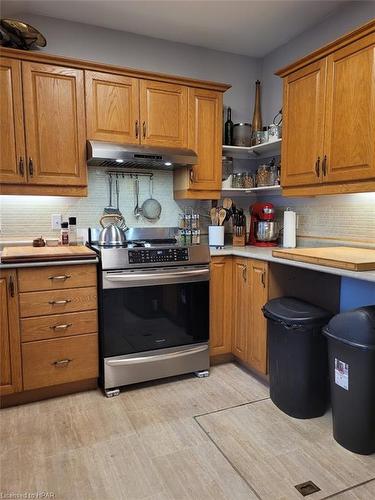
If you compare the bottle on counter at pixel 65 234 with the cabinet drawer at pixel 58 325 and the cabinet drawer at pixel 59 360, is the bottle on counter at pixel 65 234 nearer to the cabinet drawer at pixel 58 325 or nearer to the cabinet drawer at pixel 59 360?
the cabinet drawer at pixel 58 325

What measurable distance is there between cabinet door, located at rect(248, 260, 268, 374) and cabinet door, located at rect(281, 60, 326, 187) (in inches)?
27.1

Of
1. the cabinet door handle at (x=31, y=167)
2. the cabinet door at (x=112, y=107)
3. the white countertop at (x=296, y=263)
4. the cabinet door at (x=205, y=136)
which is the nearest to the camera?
the white countertop at (x=296, y=263)

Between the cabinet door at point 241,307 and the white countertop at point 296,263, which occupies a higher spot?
the white countertop at point 296,263

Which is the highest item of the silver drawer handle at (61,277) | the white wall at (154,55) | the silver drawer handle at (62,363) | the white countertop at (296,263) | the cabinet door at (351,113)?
the white wall at (154,55)

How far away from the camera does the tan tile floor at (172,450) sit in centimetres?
153

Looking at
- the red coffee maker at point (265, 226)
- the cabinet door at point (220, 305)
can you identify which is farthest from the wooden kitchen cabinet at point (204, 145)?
the cabinet door at point (220, 305)

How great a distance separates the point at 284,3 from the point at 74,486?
3.06 metres

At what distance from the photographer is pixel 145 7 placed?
2.48 m

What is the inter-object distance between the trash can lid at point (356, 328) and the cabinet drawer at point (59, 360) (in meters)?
1.46

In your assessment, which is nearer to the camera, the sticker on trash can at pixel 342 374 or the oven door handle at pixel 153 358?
the sticker on trash can at pixel 342 374

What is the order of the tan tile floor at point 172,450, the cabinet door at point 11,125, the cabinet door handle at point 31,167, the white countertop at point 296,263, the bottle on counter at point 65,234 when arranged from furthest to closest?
1. the bottle on counter at point 65,234
2. the cabinet door handle at point 31,167
3. the cabinet door at point 11,125
4. the white countertop at point 296,263
5. the tan tile floor at point 172,450

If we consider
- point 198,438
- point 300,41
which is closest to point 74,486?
point 198,438

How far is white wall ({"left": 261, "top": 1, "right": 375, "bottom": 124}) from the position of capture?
2.37m

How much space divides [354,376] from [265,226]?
152cm
